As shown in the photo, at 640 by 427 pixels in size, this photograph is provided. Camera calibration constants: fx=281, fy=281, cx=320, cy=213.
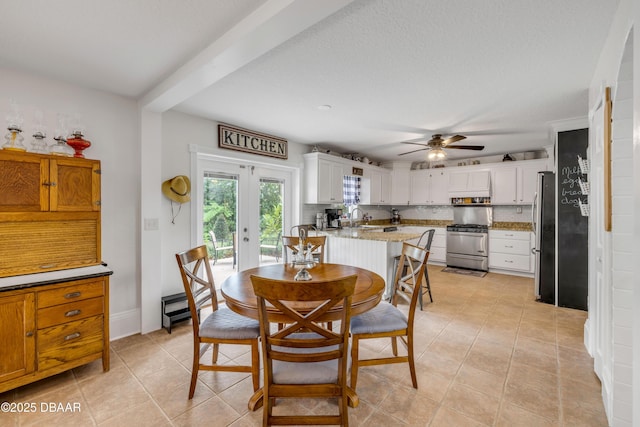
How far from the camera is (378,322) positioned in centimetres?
196

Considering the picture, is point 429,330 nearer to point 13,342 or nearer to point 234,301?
point 234,301

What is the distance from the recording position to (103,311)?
2219 mm

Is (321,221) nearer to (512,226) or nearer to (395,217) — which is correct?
(395,217)

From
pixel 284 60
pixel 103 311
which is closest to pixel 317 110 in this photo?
pixel 284 60

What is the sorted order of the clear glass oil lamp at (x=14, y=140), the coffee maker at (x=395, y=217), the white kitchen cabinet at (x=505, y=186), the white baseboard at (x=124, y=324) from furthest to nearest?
the coffee maker at (x=395, y=217) → the white kitchen cabinet at (x=505, y=186) → the white baseboard at (x=124, y=324) → the clear glass oil lamp at (x=14, y=140)

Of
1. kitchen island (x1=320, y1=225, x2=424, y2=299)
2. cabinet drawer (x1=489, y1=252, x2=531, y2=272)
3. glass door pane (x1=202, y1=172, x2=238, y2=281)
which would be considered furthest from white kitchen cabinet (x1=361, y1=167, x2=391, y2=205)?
glass door pane (x1=202, y1=172, x2=238, y2=281)

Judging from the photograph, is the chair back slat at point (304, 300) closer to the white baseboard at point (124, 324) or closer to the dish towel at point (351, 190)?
the white baseboard at point (124, 324)

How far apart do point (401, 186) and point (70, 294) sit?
6.10 m

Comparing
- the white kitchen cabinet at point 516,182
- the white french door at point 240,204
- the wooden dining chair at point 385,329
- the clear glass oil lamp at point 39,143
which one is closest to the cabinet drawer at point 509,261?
the white kitchen cabinet at point 516,182

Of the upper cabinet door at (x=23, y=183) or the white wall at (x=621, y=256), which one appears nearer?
the white wall at (x=621, y=256)

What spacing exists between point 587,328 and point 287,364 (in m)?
2.84

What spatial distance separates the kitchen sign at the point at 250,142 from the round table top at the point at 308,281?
79.3 inches

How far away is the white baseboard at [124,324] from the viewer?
279 cm

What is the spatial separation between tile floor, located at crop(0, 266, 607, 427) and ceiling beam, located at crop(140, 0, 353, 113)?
2.26 meters
